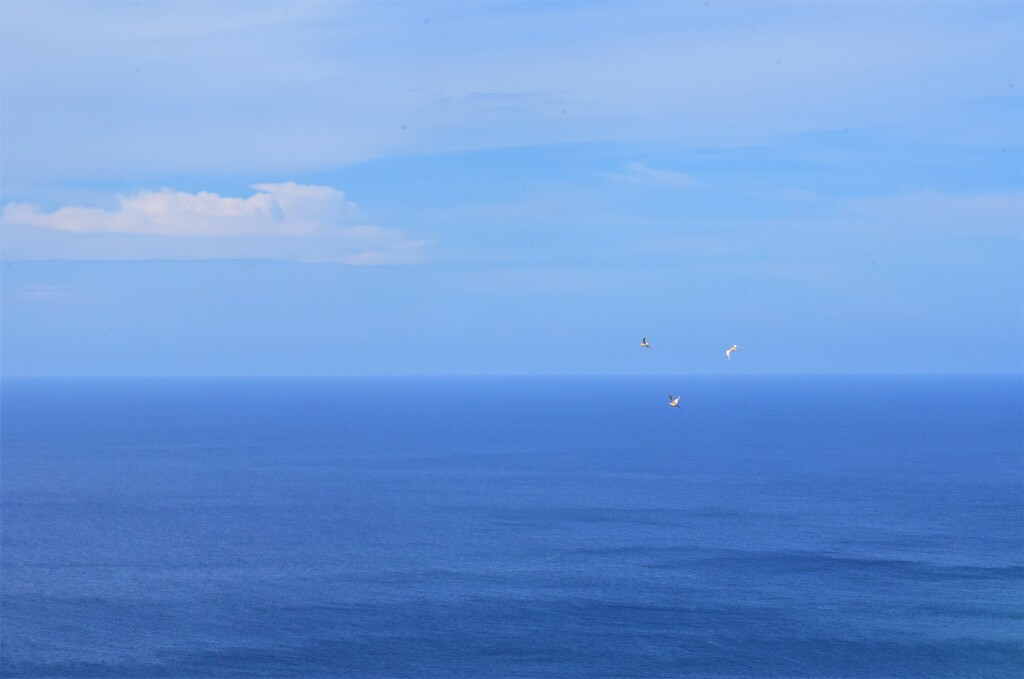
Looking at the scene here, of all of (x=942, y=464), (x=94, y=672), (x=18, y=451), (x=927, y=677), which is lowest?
(x=94, y=672)

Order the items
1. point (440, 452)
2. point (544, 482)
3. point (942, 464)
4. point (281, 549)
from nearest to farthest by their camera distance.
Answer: point (281, 549)
point (544, 482)
point (942, 464)
point (440, 452)

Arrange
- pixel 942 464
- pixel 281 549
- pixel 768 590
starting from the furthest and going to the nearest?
pixel 942 464 → pixel 281 549 → pixel 768 590

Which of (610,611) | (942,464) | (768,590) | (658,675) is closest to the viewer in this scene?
(658,675)

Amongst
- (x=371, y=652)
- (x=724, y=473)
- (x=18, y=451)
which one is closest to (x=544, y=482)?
(x=724, y=473)

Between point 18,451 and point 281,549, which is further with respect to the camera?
point 18,451

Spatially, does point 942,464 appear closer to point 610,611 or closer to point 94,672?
point 610,611

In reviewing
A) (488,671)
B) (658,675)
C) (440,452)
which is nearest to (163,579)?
(488,671)

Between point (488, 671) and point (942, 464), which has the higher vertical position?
point (942, 464)

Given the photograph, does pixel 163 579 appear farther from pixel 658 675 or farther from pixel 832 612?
pixel 832 612

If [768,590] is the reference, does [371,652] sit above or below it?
below
